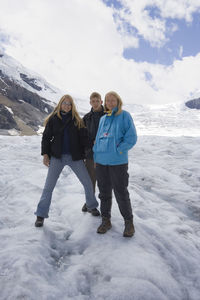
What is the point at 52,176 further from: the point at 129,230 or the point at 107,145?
the point at 129,230

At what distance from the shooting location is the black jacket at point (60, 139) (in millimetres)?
4248

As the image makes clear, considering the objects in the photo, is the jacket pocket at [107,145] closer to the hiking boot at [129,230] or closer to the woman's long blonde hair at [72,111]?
the woman's long blonde hair at [72,111]

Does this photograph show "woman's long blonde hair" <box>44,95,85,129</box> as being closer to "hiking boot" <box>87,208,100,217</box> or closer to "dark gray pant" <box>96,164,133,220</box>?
"dark gray pant" <box>96,164,133,220</box>

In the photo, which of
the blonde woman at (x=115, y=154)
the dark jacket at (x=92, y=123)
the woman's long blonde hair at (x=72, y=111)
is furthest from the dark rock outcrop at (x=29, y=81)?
the blonde woman at (x=115, y=154)

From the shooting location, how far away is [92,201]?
15.2ft

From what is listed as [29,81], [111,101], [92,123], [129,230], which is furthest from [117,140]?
[29,81]

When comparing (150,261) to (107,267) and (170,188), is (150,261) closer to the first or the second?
(107,267)

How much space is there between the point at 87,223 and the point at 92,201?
1.48ft

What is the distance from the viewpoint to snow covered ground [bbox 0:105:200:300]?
9.21 feet

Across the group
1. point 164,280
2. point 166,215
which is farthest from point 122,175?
point 166,215

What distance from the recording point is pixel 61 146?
167 inches

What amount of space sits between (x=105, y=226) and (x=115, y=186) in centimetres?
85

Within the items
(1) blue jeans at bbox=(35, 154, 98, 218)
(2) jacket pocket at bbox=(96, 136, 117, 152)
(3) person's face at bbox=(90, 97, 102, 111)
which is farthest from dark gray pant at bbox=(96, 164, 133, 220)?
(3) person's face at bbox=(90, 97, 102, 111)

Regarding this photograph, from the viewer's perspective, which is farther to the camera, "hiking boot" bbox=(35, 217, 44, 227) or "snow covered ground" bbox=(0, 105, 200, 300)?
"hiking boot" bbox=(35, 217, 44, 227)
